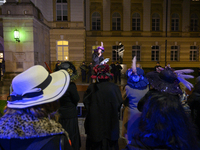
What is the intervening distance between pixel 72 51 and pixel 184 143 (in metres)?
19.0

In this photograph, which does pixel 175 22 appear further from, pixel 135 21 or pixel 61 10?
pixel 61 10

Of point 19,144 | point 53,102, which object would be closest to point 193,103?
point 53,102

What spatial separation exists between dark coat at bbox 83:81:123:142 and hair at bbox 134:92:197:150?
149 centimetres

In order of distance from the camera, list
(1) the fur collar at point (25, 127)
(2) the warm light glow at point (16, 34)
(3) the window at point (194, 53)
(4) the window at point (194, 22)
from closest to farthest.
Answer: (1) the fur collar at point (25, 127) < (2) the warm light glow at point (16, 34) < (3) the window at point (194, 53) < (4) the window at point (194, 22)

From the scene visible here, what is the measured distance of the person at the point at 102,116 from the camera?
296 centimetres

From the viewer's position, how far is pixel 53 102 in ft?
4.53

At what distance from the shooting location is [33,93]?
50.1 inches

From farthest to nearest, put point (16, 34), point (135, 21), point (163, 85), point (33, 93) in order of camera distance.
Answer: point (135, 21) → point (16, 34) → point (163, 85) → point (33, 93)

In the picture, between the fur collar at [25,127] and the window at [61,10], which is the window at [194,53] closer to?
the window at [61,10]

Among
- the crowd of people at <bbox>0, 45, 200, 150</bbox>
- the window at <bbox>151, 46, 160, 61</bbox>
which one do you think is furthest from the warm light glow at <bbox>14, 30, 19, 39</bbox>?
the window at <bbox>151, 46, 160, 61</bbox>

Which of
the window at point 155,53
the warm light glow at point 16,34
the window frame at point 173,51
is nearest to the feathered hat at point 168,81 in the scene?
the warm light glow at point 16,34

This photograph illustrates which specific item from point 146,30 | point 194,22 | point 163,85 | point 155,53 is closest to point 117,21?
point 146,30

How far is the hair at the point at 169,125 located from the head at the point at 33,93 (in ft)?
2.78

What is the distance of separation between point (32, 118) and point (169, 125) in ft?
3.68
